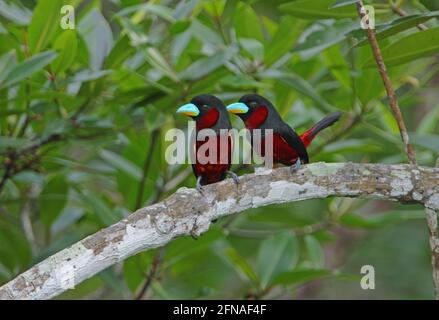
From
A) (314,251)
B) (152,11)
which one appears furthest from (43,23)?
(314,251)

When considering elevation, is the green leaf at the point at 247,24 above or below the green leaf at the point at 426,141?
above

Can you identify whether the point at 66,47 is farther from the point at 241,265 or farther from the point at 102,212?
the point at 241,265

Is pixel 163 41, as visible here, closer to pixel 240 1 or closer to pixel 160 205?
pixel 240 1

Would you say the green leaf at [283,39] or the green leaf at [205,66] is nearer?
the green leaf at [205,66]

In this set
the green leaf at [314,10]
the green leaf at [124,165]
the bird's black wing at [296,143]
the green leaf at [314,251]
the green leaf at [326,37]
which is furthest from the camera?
the green leaf at [314,251]

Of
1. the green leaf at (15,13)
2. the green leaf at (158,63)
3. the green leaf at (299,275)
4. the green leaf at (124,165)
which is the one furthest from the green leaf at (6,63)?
the green leaf at (299,275)

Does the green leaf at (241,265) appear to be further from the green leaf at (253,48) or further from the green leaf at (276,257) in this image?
the green leaf at (253,48)
